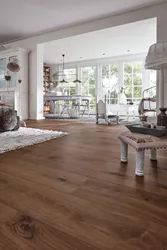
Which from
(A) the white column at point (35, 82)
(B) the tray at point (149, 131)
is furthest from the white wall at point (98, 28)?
(B) the tray at point (149, 131)

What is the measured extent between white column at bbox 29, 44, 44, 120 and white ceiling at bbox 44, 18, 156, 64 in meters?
0.57

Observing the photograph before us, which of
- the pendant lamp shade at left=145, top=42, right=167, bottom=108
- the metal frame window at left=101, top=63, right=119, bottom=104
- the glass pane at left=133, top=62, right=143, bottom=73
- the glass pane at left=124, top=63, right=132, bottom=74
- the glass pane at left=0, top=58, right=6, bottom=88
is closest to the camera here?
the pendant lamp shade at left=145, top=42, right=167, bottom=108

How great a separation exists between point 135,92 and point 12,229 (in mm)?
8156

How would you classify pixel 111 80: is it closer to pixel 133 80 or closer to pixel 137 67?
pixel 133 80

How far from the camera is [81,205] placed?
108cm

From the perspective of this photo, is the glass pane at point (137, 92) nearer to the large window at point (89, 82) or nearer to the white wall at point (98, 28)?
the large window at point (89, 82)

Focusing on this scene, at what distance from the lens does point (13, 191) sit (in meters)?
1.25

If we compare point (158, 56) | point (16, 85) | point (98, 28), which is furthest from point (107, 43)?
point (158, 56)

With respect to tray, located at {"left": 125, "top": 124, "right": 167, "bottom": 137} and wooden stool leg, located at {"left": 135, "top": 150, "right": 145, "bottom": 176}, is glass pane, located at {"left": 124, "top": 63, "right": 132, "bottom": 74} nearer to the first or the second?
tray, located at {"left": 125, "top": 124, "right": 167, "bottom": 137}

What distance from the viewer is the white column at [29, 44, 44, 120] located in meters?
→ 6.30

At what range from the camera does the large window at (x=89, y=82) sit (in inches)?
368

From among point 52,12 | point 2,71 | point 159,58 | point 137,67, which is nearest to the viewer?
point 159,58

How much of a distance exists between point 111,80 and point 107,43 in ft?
7.64

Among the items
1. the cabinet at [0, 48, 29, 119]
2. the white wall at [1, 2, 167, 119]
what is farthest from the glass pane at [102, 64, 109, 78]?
the cabinet at [0, 48, 29, 119]
